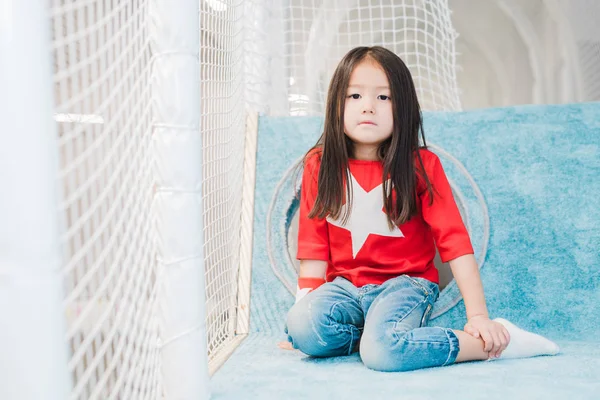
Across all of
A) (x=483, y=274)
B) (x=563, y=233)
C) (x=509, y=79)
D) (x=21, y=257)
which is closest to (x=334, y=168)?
(x=483, y=274)

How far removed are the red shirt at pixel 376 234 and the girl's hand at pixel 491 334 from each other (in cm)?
17

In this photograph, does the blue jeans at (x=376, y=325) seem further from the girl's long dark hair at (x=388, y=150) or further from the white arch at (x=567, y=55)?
the white arch at (x=567, y=55)

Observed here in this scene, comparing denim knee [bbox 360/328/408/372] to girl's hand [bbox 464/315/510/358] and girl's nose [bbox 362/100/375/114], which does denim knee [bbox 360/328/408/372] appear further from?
girl's nose [bbox 362/100/375/114]

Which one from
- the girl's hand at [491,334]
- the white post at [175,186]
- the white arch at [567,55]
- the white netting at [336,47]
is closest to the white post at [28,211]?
the white post at [175,186]

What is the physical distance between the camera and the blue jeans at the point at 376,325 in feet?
2.95

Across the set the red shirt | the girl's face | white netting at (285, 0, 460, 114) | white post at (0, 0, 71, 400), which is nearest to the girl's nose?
the girl's face

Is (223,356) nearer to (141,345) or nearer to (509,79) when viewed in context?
(141,345)

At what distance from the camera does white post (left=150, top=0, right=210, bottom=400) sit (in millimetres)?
678

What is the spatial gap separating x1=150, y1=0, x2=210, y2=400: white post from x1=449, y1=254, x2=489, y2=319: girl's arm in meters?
0.51

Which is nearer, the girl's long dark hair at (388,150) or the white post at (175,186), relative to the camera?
the white post at (175,186)

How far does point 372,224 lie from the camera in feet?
3.68

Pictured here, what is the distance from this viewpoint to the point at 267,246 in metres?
1.33

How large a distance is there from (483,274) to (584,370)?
39cm

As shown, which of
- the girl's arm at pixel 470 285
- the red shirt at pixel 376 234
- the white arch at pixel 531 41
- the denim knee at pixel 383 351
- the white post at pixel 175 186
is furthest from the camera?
the white arch at pixel 531 41
